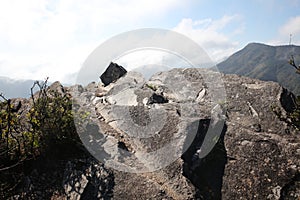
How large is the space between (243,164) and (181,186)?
316cm

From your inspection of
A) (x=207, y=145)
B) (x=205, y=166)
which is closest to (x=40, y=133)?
(x=205, y=166)

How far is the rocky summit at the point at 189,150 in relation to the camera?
30.7 feet

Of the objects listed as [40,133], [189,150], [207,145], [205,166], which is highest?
[40,133]

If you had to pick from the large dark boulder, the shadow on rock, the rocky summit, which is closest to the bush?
the rocky summit

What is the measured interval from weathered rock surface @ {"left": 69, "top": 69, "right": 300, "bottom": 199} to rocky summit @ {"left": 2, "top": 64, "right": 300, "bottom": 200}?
0.04 m

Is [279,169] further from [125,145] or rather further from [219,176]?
[125,145]

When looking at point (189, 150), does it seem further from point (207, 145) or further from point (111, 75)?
point (111, 75)

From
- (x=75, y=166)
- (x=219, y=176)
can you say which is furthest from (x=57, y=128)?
(x=219, y=176)

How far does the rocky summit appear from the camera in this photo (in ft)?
30.7

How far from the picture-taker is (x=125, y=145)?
438 inches

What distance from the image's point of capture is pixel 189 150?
1077 centimetres

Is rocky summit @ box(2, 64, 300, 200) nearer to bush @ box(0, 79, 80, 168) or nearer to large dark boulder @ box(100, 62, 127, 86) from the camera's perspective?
bush @ box(0, 79, 80, 168)

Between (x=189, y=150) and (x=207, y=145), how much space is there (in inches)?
46.9

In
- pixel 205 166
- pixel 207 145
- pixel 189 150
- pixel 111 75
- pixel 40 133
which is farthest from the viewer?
pixel 111 75
